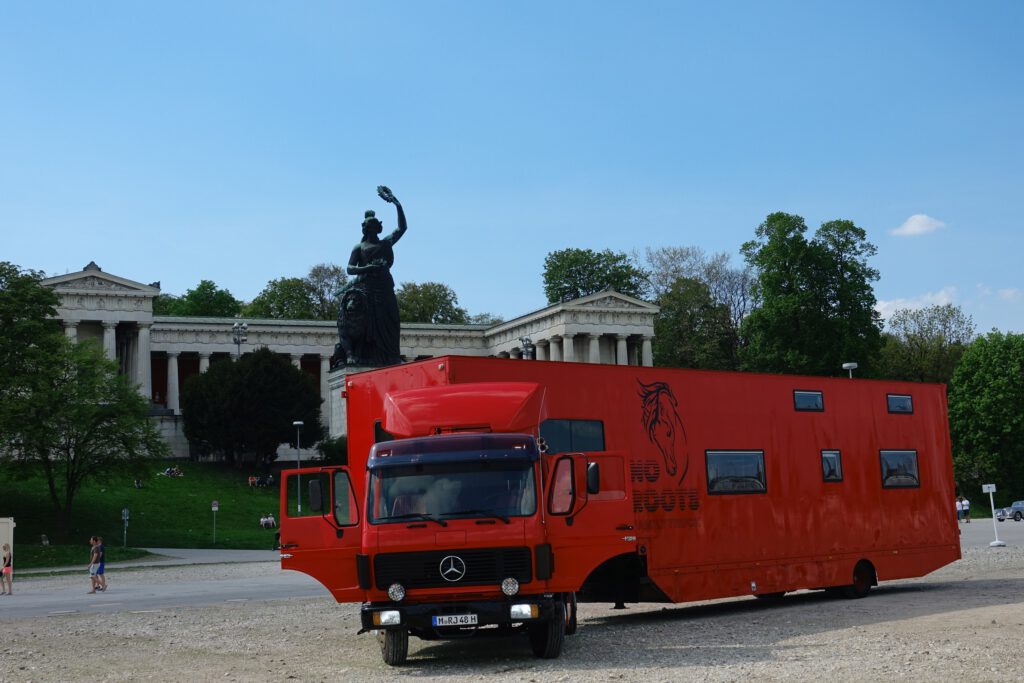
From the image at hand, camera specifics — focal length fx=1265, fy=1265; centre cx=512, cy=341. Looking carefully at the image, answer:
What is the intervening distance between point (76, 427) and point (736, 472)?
3977cm

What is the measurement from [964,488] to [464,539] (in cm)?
7347

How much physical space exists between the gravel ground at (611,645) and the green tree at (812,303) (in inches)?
2160

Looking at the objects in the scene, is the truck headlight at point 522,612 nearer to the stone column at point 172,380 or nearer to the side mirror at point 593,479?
the side mirror at point 593,479

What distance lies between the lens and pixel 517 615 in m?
14.0

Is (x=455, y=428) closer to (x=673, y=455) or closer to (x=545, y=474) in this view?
(x=545, y=474)

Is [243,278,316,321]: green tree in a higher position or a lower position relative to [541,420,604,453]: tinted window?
higher

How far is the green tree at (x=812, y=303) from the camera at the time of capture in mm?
78688

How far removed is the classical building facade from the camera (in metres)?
100

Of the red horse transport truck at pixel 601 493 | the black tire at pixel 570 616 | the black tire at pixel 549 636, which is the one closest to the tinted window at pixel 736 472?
the red horse transport truck at pixel 601 493

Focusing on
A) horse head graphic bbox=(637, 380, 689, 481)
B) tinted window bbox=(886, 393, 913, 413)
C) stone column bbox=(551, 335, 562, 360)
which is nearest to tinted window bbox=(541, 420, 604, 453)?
horse head graphic bbox=(637, 380, 689, 481)

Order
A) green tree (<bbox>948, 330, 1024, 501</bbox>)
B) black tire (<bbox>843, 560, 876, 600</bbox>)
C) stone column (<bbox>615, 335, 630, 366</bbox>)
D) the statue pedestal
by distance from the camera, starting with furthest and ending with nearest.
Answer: stone column (<bbox>615, 335, 630, 366</bbox>), green tree (<bbox>948, 330, 1024, 501</bbox>), the statue pedestal, black tire (<bbox>843, 560, 876, 600</bbox>)

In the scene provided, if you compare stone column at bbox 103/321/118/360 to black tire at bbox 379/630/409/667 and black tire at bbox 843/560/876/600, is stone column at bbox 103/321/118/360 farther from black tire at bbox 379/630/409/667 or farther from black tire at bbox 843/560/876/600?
black tire at bbox 379/630/409/667

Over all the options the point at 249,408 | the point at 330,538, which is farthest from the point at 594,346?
the point at 330,538

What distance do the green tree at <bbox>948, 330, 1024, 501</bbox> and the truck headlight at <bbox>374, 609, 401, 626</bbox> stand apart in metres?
70.6
